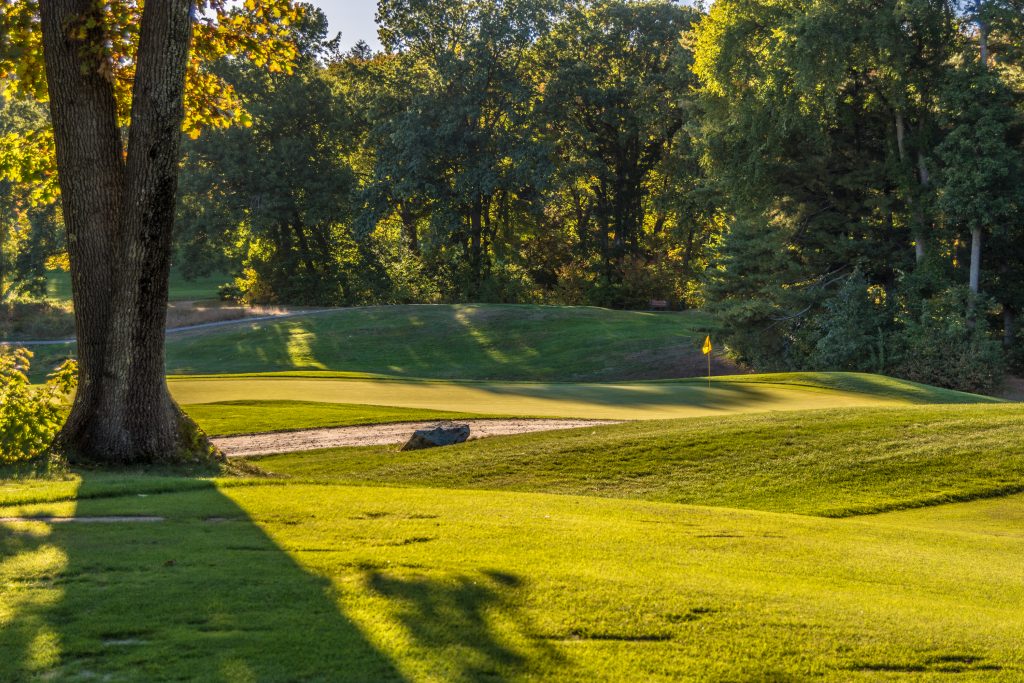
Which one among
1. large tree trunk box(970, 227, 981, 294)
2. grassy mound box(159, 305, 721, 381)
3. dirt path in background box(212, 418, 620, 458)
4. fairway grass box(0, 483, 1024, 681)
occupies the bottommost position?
dirt path in background box(212, 418, 620, 458)

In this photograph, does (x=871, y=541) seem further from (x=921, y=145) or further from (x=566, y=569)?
(x=921, y=145)

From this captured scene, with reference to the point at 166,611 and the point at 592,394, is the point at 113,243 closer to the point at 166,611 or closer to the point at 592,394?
the point at 166,611

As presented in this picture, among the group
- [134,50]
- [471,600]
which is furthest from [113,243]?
[471,600]

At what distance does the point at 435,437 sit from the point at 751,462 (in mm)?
5292

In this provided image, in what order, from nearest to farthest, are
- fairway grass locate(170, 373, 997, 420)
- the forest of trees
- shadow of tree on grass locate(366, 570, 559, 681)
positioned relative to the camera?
shadow of tree on grass locate(366, 570, 559, 681), fairway grass locate(170, 373, 997, 420), the forest of trees

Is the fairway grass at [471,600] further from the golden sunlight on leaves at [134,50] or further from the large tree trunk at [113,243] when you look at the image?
the golden sunlight on leaves at [134,50]

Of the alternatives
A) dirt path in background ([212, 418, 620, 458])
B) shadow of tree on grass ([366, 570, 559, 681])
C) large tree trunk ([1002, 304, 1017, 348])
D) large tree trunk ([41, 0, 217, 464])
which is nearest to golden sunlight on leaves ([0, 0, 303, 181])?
large tree trunk ([41, 0, 217, 464])

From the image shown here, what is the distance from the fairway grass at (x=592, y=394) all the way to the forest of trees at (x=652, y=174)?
8.93 metres

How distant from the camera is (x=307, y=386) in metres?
26.1

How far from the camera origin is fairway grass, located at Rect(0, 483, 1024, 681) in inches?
212

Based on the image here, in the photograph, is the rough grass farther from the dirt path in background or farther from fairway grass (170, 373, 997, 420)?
fairway grass (170, 373, 997, 420)

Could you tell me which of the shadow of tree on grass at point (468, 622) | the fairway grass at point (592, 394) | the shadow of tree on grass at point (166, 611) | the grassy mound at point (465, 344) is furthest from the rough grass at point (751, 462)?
the grassy mound at point (465, 344)

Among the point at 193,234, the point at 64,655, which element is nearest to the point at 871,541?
the point at 64,655

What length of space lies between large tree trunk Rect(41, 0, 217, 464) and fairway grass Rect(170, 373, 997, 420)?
31.5ft
